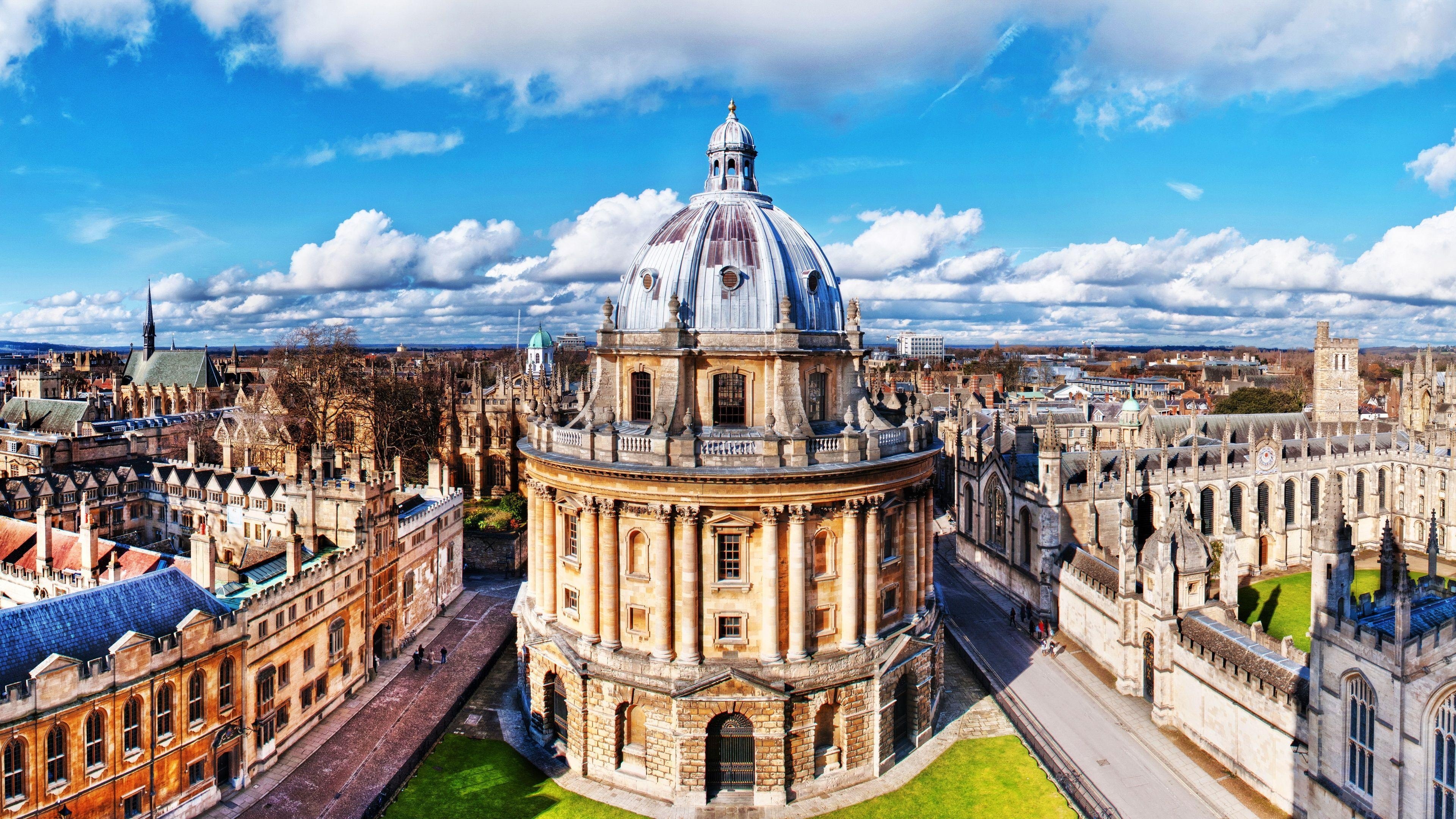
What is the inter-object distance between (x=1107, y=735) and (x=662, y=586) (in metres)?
19.7

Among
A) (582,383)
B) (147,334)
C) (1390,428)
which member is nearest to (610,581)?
(582,383)

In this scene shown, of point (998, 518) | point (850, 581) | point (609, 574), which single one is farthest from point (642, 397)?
point (998, 518)

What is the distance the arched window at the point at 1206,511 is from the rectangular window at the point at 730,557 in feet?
135

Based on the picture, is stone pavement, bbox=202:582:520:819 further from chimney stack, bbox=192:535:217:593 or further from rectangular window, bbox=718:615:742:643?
rectangular window, bbox=718:615:742:643

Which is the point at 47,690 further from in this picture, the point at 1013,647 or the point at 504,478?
the point at 504,478

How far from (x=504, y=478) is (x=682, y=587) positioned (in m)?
50.7

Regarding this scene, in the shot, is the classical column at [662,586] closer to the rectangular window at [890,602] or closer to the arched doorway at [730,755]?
the arched doorway at [730,755]

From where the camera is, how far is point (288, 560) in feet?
112

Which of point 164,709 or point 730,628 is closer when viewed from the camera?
point 164,709

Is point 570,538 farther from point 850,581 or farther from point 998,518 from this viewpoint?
point 998,518

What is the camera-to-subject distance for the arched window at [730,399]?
107 feet

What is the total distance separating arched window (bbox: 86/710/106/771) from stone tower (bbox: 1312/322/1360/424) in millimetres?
102458

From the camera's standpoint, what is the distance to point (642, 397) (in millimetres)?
33969

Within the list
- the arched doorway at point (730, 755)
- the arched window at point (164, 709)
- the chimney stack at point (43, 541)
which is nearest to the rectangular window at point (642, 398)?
the arched doorway at point (730, 755)
